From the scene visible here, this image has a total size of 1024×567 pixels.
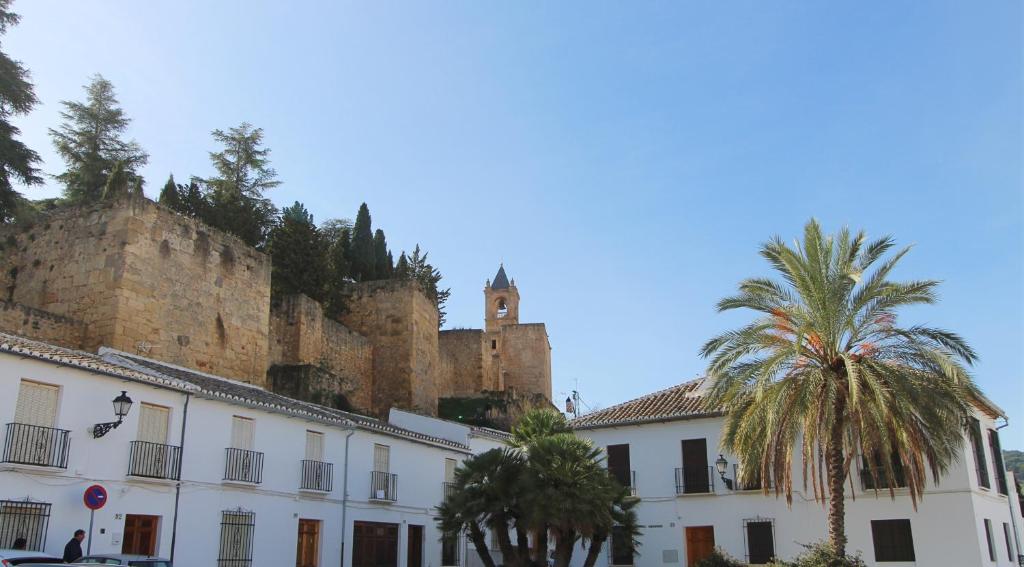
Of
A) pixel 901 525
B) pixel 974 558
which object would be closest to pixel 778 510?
pixel 901 525

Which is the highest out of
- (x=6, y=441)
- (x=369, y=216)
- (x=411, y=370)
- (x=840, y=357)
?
(x=369, y=216)

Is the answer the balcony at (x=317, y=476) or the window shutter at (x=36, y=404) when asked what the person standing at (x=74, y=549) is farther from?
the balcony at (x=317, y=476)

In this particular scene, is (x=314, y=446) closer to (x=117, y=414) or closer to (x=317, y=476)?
(x=317, y=476)

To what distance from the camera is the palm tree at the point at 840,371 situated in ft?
48.0

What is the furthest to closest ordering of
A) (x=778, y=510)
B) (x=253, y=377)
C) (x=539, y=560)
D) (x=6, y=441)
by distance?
(x=253, y=377) → (x=778, y=510) → (x=539, y=560) → (x=6, y=441)

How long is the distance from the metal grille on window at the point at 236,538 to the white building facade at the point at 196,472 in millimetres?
25

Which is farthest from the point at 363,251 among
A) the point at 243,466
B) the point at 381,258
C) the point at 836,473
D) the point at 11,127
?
the point at 836,473

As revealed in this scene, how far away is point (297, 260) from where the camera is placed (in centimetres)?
3009

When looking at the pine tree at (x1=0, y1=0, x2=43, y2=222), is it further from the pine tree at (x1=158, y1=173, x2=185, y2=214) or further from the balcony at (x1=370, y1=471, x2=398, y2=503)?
the balcony at (x1=370, y1=471, x2=398, y2=503)

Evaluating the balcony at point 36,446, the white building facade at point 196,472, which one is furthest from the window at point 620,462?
the balcony at point 36,446

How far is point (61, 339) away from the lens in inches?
726

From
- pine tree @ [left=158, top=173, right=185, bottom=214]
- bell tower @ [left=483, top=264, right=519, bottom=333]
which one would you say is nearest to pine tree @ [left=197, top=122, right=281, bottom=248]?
pine tree @ [left=158, top=173, right=185, bottom=214]

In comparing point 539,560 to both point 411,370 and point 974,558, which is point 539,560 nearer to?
point 974,558

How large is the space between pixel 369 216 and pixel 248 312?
17227 mm
